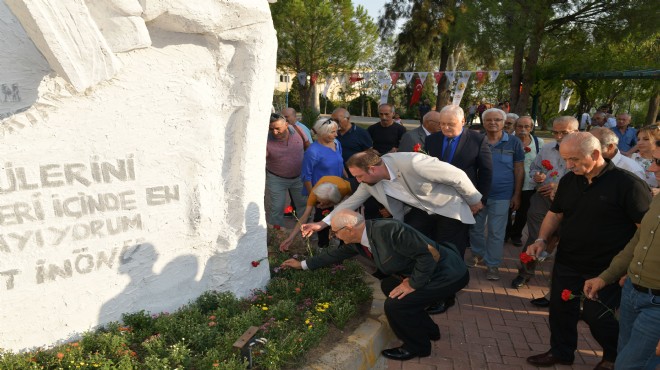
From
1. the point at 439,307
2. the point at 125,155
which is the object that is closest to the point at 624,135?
the point at 439,307

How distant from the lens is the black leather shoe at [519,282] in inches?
191

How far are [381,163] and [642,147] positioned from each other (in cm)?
207

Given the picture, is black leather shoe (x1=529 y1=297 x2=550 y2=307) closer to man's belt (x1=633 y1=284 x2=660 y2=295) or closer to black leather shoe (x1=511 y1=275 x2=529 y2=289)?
black leather shoe (x1=511 y1=275 x2=529 y2=289)

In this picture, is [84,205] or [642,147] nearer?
[84,205]

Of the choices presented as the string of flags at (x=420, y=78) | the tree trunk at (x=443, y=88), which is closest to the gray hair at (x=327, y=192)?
the string of flags at (x=420, y=78)

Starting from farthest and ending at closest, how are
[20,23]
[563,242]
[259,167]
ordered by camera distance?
[259,167] → [563,242] → [20,23]

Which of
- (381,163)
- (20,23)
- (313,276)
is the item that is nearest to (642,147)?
(381,163)

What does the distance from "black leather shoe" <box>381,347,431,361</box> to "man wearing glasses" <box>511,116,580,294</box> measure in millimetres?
1845

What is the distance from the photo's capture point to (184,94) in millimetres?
3408

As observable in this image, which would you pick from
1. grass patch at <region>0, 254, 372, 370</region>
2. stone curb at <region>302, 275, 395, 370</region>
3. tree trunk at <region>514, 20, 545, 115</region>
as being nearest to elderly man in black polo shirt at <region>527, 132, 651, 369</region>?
stone curb at <region>302, 275, 395, 370</region>

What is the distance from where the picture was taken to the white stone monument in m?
2.81

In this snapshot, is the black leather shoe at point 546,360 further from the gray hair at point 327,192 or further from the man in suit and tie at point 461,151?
the gray hair at point 327,192

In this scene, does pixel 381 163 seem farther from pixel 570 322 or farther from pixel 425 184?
pixel 570 322

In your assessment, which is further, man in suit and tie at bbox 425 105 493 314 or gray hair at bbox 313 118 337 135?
gray hair at bbox 313 118 337 135
